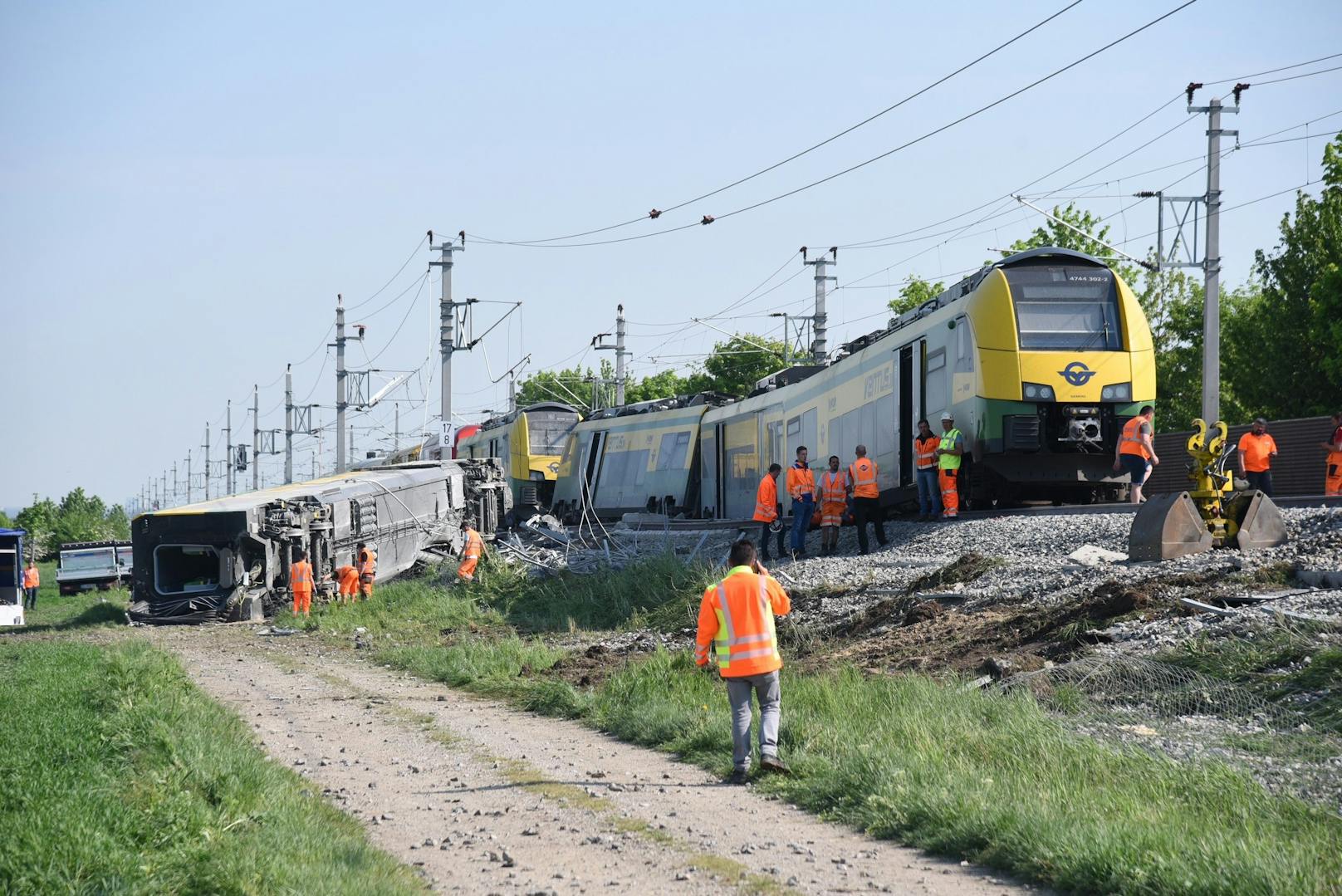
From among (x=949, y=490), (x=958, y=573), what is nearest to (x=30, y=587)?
(x=949, y=490)

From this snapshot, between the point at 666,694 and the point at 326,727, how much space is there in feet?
9.68

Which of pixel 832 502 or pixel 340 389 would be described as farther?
pixel 340 389

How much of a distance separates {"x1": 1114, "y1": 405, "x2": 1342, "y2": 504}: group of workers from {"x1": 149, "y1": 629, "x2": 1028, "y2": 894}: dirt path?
9.84 m

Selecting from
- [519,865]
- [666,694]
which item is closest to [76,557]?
[666,694]

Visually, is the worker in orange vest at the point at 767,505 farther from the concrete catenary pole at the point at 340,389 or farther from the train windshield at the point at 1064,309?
the concrete catenary pole at the point at 340,389

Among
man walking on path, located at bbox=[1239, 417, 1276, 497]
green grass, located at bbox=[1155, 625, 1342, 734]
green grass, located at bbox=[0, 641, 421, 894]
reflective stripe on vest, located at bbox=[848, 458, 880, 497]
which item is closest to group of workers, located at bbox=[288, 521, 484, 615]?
reflective stripe on vest, located at bbox=[848, 458, 880, 497]

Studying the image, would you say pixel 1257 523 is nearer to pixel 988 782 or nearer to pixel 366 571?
pixel 988 782

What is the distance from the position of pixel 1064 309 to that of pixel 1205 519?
5.87 m

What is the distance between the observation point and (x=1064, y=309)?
781 inches

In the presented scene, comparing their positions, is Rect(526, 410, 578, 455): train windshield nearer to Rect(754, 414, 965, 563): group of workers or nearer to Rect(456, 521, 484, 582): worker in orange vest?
Rect(456, 521, 484, 582): worker in orange vest

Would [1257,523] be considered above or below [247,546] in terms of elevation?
above

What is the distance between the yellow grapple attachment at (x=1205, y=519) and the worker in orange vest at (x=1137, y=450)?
11.3 ft

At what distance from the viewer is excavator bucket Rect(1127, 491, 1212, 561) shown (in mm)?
14109

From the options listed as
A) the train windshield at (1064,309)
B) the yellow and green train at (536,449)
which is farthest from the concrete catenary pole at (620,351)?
the train windshield at (1064,309)
